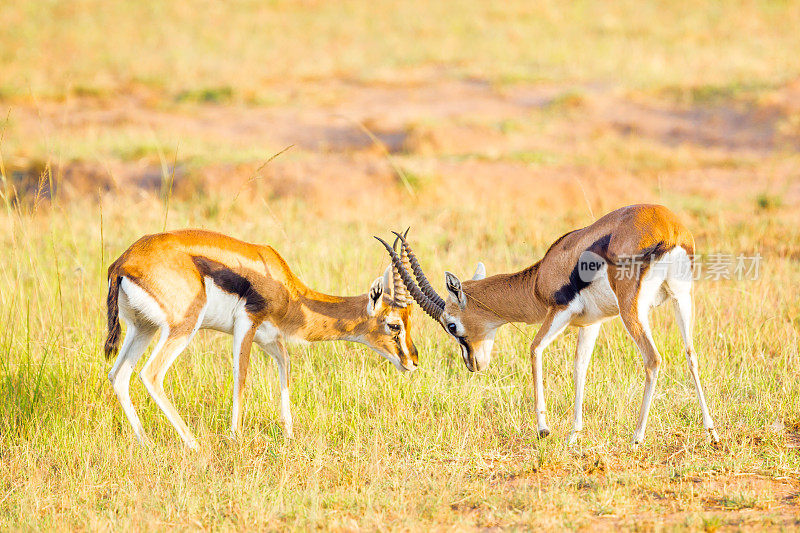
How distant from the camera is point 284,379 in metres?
5.43

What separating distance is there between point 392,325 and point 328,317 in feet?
1.41

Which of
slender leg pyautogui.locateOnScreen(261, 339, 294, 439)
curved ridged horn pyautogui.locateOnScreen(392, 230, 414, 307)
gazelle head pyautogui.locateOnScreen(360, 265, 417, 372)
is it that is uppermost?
curved ridged horn pyautogui.locateOnScreen(392, 230, 414, 307)

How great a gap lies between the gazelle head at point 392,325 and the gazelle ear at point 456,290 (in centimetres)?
30

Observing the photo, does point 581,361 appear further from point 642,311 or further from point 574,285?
point 642,311

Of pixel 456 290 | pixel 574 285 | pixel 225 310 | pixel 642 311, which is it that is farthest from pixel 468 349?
pixel 225 310

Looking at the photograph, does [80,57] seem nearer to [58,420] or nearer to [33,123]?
[33,123]

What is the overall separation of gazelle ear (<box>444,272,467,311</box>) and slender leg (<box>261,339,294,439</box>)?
1169 mm

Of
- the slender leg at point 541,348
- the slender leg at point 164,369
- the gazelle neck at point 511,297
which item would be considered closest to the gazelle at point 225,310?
the slender leg at point 164,369

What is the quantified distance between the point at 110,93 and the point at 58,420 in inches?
638

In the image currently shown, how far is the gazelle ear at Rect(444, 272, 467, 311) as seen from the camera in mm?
5609

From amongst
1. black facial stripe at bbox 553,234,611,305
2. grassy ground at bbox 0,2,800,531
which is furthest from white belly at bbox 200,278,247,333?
black facial stripe at bbox 553,234,611,305

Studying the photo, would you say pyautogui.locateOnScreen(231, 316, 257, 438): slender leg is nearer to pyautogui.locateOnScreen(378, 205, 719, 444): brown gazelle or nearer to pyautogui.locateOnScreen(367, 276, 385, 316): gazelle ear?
pyautogui.locateOnScreen(367, 276, 385, 316): gazelle ear

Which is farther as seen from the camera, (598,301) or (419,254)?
(419,254)

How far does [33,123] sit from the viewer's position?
1667 centimetres
